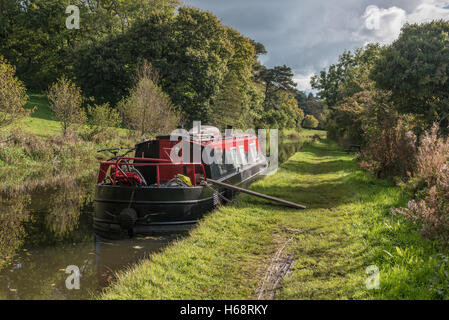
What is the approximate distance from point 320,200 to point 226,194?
2.96 metres

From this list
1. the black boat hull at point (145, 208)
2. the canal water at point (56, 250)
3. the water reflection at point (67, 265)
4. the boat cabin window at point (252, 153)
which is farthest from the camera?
the boat cabin window at point (252, 153)

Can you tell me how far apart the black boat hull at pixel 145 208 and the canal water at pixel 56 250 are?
0.88 ft

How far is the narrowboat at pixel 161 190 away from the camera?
7871mm

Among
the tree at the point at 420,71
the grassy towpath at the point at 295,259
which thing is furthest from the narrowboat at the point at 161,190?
the tree at the point at 420,71

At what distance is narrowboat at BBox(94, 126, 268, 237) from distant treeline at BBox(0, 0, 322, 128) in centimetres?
1843

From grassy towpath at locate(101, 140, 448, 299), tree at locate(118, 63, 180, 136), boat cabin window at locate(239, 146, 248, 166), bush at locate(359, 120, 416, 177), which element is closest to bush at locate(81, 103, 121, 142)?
tree at locate(118, 63, 180, 136)

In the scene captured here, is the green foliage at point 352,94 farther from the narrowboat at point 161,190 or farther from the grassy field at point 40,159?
the grassy field at point 40,159

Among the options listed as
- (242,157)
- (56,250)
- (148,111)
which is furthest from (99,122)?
(56,250)

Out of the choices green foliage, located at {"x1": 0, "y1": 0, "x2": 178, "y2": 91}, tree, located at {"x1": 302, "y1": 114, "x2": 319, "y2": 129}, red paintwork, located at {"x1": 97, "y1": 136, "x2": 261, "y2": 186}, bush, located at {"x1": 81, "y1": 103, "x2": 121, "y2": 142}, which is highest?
green foliage, located at {"x1": 0, "y1": 0, "x2": 178, "y2": 91}

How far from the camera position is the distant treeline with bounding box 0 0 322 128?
100 feet

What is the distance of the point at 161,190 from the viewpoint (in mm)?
7891

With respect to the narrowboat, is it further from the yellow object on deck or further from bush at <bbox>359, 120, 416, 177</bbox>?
bush at <bbox>359, 120, 416, 177</bbox>

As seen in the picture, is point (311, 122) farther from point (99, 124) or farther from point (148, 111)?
point (99, 124)
